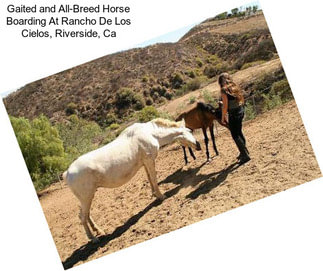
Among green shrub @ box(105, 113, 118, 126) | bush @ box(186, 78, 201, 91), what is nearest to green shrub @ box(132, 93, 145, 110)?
green shrub @ box(105, 113, 118, 126)

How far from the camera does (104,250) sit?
22.9 ft

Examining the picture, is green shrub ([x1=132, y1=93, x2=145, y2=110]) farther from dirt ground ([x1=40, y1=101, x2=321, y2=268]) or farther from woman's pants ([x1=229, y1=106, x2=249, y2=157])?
woman's pants ([x1=229, y1=106, x2=249, y2=157])

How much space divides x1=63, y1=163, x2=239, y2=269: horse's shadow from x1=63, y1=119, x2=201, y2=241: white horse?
0.69ft

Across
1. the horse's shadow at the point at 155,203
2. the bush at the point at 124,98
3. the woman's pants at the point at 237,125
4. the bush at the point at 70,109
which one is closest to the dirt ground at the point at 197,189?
the horse's shadow at the point at 155,203

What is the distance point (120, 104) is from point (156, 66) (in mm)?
8439

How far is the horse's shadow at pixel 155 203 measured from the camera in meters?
7.10

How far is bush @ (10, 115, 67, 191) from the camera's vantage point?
1503 cm

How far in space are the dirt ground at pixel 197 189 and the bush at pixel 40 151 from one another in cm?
574

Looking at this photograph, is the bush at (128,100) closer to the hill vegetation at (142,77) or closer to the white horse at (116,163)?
the hill vegetation at (142,77)

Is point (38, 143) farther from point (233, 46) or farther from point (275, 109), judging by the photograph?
point (233, 46)

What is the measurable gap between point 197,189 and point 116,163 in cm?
186

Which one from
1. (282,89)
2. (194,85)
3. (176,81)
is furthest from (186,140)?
(176,81)

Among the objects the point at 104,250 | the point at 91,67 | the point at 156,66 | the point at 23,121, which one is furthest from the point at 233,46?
the point at 104,250

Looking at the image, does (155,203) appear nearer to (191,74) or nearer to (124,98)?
(124,98)
